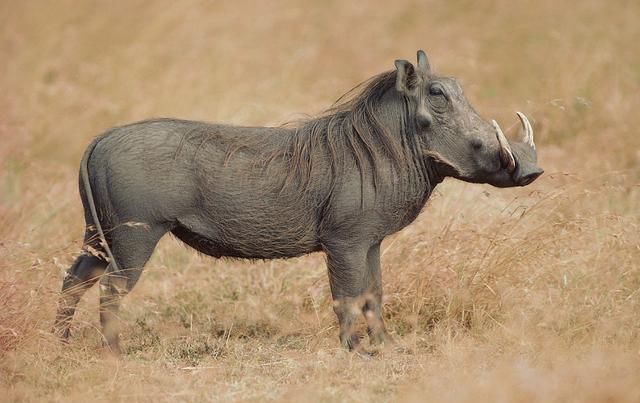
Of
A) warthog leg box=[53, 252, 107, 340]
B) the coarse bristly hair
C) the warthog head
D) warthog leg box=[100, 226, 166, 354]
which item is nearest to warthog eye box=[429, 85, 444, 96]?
the warthog head

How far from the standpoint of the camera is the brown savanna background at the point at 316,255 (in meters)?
4.05

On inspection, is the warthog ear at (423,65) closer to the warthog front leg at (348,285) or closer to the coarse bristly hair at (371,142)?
the coarse bristly hair at (371,142)

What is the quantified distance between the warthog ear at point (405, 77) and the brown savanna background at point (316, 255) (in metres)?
0.85

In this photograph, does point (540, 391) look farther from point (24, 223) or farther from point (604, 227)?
point (24, 223)

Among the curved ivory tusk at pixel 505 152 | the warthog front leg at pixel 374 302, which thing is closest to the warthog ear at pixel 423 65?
the curved ivory tusk at pixel 505 152

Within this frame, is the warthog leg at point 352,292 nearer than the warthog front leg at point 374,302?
Yes

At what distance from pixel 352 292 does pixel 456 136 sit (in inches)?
30.3

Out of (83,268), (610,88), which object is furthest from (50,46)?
(83,268)

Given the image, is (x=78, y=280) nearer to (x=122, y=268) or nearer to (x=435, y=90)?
(x=122, y=268)

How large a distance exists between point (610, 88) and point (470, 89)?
1.24 m

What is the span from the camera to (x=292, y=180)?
442cm

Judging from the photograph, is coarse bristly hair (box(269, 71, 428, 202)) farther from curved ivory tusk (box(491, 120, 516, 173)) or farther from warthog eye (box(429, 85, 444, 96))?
curved ivory tusk (box(491, 120, 516, 173))

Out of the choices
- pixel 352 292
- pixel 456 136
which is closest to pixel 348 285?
pixel 352 292

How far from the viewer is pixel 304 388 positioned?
12.9 ft
